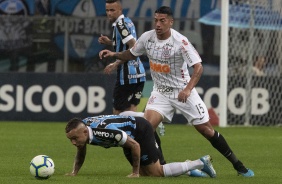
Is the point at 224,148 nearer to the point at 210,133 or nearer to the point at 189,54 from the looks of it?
the point at 210,133

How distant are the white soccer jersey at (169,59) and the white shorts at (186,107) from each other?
80 mm

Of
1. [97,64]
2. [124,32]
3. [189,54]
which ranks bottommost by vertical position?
[97,64]

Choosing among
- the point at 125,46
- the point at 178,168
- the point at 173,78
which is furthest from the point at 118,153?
the point at 178,168

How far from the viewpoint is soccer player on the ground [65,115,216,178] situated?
10.2 metres

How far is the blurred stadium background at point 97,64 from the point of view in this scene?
21.1 metres

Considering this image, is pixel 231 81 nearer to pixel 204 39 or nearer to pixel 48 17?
pixel 204 39

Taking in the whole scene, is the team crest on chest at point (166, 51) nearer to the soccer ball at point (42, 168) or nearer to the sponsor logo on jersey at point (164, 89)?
the sponsor logo on jersey at point (164, 89)

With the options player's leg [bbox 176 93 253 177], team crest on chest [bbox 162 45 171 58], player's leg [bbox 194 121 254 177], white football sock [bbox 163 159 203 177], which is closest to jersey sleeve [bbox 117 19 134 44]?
team crest on chest [bbox 162 45 171 58]

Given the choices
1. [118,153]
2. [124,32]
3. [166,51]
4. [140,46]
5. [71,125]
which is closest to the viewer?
[71,125]

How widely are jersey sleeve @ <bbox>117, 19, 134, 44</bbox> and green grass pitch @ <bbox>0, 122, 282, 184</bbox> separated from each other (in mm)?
1609

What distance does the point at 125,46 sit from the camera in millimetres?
13516

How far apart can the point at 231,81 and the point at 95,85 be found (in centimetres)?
294

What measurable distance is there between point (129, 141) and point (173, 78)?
1.42m

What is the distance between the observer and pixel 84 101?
70.8 feet
